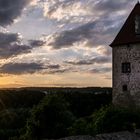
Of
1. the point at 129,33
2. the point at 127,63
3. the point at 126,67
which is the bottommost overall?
the point at 126,67

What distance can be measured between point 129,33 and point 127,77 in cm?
457

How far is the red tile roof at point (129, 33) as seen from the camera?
38812 millimetres

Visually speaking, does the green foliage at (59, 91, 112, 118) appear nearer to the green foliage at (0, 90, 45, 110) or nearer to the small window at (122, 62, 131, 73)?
the green foliage at (0, 90, 45, 110)

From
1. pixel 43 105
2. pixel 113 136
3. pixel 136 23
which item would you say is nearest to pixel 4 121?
pixel 136 23

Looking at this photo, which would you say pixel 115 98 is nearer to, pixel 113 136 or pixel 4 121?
pixel 4 121

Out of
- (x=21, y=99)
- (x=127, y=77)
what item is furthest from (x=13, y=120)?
(x=21, y=99)

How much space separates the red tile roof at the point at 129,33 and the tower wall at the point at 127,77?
1.69 feet

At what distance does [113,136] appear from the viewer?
24.8 feet

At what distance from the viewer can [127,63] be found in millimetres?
38844

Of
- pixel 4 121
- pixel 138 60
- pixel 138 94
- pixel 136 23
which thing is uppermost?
pixel 136 23

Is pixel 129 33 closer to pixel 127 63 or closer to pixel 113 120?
pixel 127 63

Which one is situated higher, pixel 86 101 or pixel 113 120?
pixel 86 101

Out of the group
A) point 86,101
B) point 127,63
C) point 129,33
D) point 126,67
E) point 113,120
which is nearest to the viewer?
point 113,120

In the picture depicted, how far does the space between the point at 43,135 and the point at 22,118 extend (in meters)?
31.0
